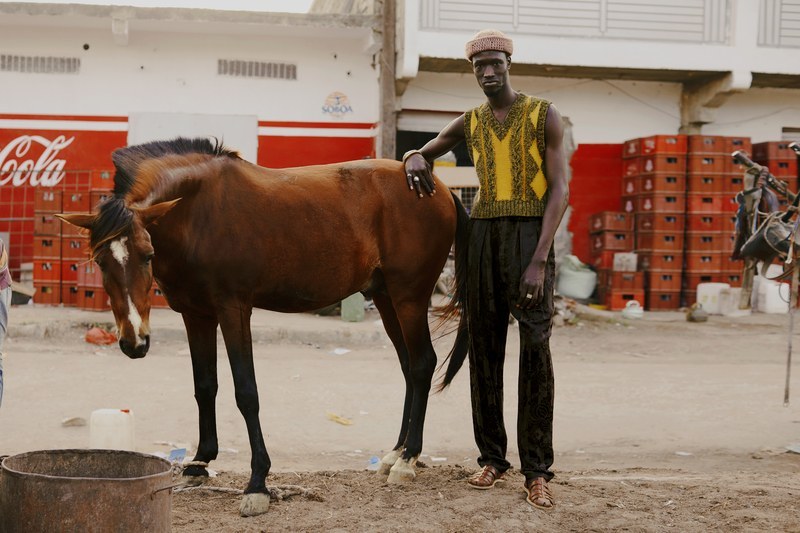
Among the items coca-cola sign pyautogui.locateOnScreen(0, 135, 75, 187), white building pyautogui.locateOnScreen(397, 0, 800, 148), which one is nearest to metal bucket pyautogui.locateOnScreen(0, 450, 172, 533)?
white building pyautogui.locateOnScreen(397, 0, 800, 148)

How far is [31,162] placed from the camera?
1336 centimetres

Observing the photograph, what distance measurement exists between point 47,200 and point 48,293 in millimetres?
1304

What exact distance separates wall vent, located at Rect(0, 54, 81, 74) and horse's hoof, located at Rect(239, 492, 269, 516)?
11158mm

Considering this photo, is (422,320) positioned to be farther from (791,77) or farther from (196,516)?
(791,77)

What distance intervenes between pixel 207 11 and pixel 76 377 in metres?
7.03

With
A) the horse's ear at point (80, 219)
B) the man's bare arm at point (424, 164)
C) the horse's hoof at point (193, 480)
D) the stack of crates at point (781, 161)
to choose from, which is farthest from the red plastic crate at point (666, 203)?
the horse's ear at point (80, 219)

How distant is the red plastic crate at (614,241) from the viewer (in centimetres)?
1443

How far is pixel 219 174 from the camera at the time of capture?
4.26 metres

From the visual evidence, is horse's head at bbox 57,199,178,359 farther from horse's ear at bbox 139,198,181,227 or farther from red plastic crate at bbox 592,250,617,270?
red plastic crate at bbox 592,250,617,270

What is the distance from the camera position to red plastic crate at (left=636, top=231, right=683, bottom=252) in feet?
47.2

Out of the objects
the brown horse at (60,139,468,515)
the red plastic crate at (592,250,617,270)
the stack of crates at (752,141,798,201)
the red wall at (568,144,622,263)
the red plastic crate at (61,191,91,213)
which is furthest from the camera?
the red wall at (568,144,622,263)

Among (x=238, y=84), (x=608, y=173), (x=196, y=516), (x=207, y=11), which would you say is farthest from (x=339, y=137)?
(x=196, y=516)

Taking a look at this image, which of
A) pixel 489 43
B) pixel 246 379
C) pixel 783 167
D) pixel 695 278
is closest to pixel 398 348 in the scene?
pixel 246 379

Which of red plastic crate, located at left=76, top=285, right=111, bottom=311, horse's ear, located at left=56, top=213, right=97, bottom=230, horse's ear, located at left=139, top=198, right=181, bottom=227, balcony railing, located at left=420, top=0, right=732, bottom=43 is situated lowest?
red plastic crate, located at left=76, top=285, right=111, bottom=311
